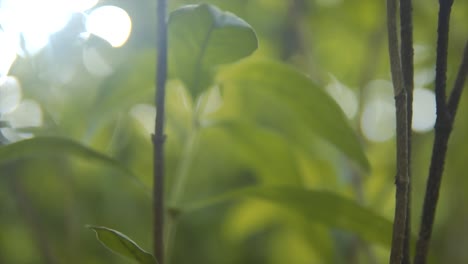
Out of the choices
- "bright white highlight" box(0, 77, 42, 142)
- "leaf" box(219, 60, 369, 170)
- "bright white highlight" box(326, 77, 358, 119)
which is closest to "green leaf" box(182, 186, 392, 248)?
"leaf" box(219, 60, 369, 170)

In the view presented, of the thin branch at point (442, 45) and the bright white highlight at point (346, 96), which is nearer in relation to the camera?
the thin branch at point (442, 45)

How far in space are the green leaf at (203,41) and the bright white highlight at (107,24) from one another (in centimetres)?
9

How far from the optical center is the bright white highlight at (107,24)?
1.78 ft

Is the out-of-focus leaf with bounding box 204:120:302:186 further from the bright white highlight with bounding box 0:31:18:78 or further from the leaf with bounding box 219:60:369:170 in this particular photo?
the bright white highlight with bounding box 0:31:18:78

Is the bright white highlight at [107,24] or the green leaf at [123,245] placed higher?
the bright white highlight at [107,24]

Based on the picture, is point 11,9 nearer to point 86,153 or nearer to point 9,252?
point 86,153

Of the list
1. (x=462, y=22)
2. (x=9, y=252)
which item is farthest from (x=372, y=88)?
(x=9, y=252)

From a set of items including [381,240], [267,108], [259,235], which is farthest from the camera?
[259,235]

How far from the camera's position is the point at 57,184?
93 centimetres

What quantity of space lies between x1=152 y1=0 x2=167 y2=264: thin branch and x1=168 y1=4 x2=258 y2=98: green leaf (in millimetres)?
16

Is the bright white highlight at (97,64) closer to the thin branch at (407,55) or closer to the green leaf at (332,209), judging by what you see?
the green leaf at (332,209)

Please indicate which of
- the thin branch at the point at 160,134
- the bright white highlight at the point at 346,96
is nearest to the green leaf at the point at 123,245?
the thin branch at the point at 160,134

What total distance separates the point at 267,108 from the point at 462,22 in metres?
0.32

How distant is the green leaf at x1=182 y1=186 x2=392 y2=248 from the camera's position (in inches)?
18.2
